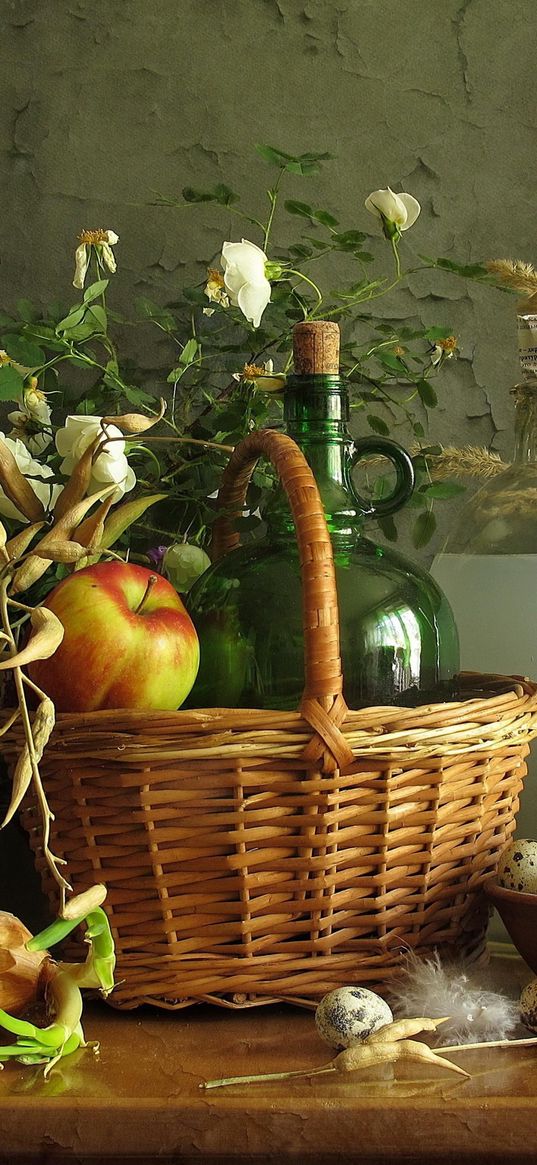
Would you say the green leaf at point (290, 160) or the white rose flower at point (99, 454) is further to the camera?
the green leaf at point (290, 160)

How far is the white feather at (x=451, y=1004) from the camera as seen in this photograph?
580 millimetres

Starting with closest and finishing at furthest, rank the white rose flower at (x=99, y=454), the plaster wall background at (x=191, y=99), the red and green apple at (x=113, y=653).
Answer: the red and green apple at (x=113, y=653), the white rose flower at (x=99, y=454), the plaster wall background at (x=191, y=99)

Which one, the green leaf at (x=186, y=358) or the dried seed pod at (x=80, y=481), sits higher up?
the green leaf at (x=186, y=358)

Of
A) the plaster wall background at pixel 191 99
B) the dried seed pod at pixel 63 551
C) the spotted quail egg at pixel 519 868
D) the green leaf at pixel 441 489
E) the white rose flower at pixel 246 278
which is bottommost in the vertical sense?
the spotted quail egg at pixel 519 868

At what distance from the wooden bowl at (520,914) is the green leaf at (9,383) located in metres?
0.49

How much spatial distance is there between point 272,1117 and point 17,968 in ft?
0.55

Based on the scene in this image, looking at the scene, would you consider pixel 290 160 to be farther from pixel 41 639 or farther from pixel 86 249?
pixel 41 639

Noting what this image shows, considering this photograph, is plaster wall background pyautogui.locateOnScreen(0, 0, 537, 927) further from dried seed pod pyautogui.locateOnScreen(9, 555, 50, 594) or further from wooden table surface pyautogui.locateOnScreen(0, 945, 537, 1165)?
wooden table surface pyautogui.locateOnScreen(0, 945, 537, 1165)

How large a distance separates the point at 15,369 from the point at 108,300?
20 cm

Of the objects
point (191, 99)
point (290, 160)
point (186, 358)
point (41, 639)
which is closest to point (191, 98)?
point (191, 99)

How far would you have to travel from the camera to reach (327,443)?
696 millimetres

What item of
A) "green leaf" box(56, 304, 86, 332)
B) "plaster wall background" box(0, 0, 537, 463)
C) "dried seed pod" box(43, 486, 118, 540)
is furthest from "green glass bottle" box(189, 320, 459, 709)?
"plaster wall background" box(0, 0, 537, 463)

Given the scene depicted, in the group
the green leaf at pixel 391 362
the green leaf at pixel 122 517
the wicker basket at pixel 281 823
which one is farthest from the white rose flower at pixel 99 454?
the green leaf at pixel 391 362

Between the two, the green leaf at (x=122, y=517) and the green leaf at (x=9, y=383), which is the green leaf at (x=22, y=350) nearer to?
the green leaf at (x=9, y=383)
